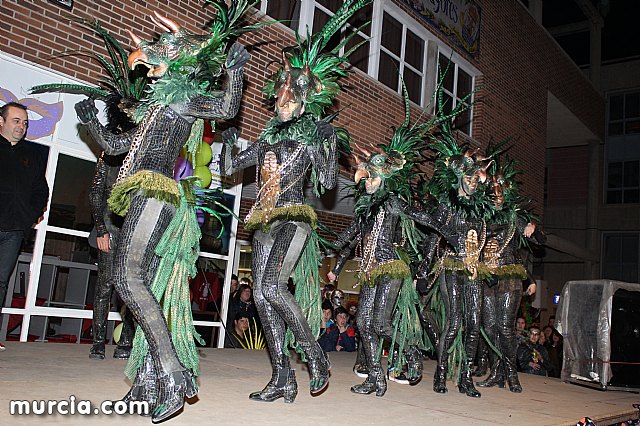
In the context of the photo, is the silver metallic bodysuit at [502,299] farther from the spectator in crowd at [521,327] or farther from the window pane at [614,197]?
the window pane at [614,197]

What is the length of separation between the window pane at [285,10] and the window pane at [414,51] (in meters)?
2.78

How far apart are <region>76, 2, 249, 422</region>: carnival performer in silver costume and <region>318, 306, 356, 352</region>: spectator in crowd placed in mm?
5966

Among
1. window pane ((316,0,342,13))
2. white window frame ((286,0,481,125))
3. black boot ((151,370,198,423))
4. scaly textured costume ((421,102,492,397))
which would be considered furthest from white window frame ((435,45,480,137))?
black boot ((151,370,198,423))

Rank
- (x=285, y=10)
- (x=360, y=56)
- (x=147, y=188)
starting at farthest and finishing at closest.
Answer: (x=360, y=56) → (x=285, y=10) → (x=147, y=188)

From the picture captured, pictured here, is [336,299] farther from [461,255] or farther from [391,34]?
[391,34]

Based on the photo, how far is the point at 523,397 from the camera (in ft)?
18.7

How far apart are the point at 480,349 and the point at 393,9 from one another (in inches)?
238

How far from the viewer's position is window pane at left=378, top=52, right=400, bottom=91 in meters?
10.6

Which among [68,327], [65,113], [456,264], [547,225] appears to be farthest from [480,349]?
[547,225]

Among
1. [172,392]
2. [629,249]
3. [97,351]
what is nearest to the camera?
[172,392]

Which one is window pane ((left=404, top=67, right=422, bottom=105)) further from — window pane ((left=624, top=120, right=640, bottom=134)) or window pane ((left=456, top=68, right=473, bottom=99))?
window pane ((left=624, top=120, right=640, bottom=134))

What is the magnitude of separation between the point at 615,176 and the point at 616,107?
254cm

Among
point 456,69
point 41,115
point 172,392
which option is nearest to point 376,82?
point 456,69

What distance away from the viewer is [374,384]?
4.86m
